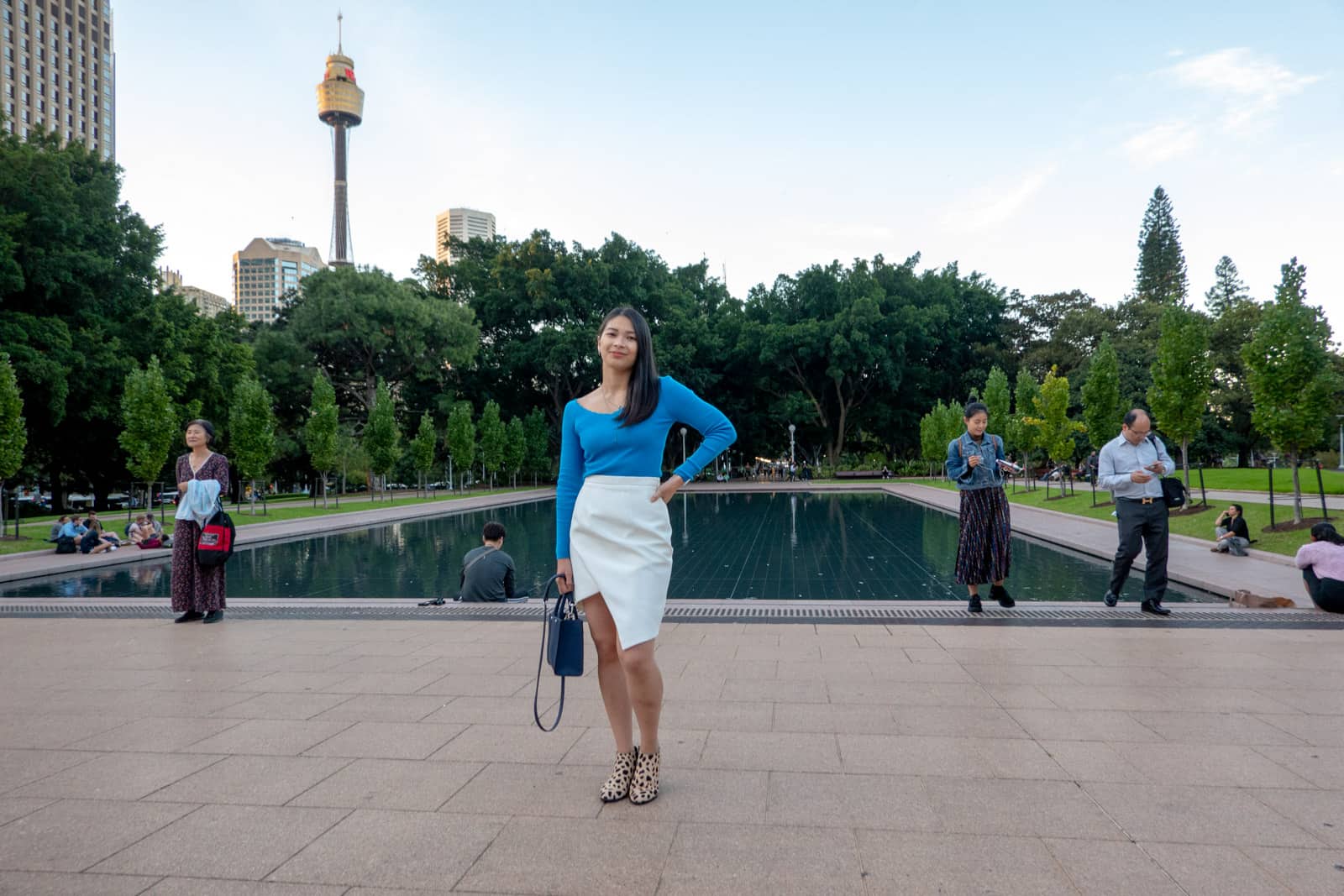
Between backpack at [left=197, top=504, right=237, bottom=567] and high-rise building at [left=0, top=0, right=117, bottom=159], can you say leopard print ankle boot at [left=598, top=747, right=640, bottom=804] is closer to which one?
backpack at [left=197, top=504, right=237, bottom=567]

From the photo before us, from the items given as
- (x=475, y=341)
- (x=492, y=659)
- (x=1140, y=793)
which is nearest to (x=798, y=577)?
(x=492, y=659)

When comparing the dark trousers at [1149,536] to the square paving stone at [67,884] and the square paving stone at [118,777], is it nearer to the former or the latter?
the square paving stone at [118,777]

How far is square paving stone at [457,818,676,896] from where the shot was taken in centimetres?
234

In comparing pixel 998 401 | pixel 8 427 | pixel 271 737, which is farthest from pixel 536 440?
pixel 271 737

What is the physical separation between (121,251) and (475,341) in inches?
624

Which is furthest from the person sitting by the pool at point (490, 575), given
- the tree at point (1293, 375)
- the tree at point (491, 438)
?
the tree at point (491, 438)

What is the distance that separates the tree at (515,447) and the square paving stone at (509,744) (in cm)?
3556

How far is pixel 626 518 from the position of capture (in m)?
2.82

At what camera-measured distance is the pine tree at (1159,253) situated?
58.1m

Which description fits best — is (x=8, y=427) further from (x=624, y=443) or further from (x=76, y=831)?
(x=624, y=443)

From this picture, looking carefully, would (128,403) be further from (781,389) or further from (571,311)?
(781,389)

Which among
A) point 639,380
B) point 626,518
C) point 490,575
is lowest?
point 490,575

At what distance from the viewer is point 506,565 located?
26.5ft

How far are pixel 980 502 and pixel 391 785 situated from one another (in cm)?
530
